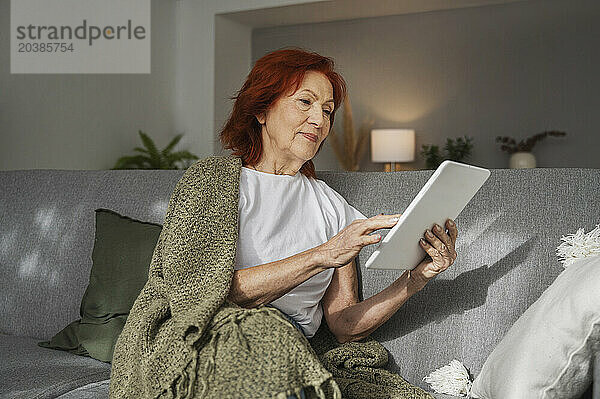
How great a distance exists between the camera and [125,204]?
2.20 metres

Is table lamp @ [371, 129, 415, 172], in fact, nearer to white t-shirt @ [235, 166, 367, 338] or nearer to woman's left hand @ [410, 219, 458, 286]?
white t-shirt @ [235, 166, 367, 338]

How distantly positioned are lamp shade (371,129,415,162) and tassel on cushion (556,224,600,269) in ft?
12.8

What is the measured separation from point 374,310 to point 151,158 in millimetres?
3516

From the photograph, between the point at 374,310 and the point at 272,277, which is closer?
the point at 272,277

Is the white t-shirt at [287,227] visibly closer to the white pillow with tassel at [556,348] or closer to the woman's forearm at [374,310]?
the woman's forearm at [374,310]

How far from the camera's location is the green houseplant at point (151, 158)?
480cm

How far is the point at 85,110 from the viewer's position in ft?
15.1

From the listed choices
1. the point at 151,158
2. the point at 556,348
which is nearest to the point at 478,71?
the point at 151,158

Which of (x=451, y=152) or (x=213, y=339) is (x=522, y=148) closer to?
(x=451, y=152)

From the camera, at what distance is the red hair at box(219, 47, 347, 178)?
1702 mm

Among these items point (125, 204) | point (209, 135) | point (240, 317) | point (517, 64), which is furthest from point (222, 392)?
point (517, 64)

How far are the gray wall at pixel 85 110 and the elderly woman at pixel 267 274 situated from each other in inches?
104

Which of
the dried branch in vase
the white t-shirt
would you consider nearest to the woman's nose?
the white t-shirt

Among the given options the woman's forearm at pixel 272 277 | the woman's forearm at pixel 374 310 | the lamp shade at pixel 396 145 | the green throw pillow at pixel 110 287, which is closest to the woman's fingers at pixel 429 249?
the woman's forearm at pixel 374 310
